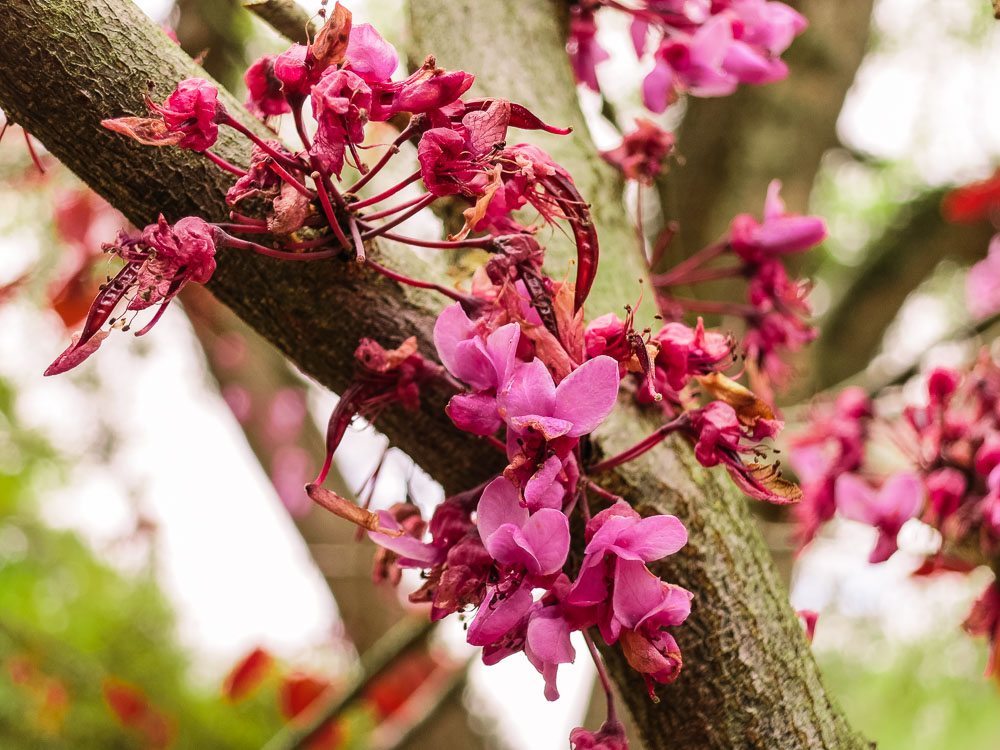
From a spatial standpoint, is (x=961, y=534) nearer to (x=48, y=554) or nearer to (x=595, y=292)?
(x=595, y=292)

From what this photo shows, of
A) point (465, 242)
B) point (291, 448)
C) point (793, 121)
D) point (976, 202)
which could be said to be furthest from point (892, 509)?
point (291, 448)

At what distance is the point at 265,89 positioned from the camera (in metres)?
0.76

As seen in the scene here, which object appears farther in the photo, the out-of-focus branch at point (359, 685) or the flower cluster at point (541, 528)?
the out-of-focus branch at point (359, 685)

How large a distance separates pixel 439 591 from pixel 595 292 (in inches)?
14.7

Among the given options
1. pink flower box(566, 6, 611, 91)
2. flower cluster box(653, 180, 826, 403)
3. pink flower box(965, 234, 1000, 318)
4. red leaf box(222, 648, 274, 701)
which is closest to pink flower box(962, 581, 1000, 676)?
flower cluster box(653, 180, 826, 403)

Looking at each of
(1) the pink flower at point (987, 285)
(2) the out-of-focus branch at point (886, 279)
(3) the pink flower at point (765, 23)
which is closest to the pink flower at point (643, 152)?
(3) the pink flower at point (765, 23)

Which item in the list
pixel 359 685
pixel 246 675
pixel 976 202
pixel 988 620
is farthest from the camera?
pixel 246 675

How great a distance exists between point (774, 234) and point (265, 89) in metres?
0.59

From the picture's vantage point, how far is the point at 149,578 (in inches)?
132

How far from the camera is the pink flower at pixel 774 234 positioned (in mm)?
1007

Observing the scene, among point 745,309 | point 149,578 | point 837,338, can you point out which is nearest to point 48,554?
point 149,578

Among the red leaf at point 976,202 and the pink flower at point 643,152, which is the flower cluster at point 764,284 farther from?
the red leaf at point 976,202

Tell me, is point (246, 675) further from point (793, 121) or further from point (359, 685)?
point (793, 121)

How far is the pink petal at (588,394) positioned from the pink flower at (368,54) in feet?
0.80
